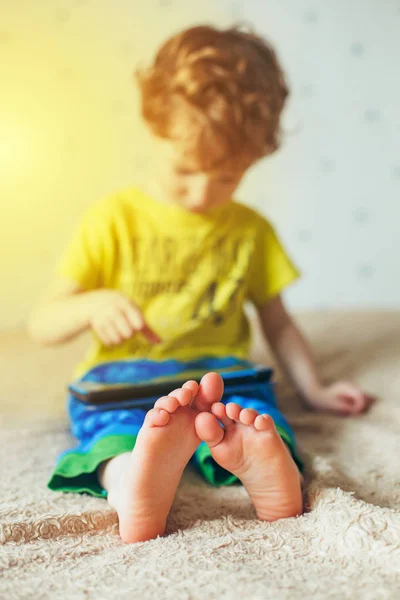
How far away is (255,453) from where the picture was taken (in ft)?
1.86

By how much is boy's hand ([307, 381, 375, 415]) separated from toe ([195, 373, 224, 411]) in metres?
0.44

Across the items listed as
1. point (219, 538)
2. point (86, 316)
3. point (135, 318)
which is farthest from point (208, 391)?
point (86, 316)

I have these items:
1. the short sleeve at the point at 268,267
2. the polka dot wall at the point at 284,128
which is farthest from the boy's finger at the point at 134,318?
the polka dot wall at the point at 284,128

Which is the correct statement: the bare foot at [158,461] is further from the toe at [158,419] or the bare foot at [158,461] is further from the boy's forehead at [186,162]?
the boy's forehead at [186,162]

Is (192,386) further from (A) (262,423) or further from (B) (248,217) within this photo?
(B) (248,217)

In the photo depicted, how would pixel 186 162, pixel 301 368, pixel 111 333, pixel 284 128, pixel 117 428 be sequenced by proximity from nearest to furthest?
pixel 117 428
pixel 111 333
pixel 186 162
pixel 301 368
pixel 284 128

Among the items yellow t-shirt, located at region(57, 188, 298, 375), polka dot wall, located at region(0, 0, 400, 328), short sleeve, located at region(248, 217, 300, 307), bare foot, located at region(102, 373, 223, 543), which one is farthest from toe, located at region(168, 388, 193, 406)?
polka dot wall, located at region(0, 0, 400, 328)

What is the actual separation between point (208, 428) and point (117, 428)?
0.55 feet

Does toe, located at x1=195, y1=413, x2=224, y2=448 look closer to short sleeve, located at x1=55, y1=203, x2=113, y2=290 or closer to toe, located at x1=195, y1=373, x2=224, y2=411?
toe, located at x1=195, y1=373, x2=224, y2=411

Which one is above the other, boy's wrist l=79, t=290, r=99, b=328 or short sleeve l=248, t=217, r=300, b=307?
boy's wrist l=79, t=290, r=99, b=328

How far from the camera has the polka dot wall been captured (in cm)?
165

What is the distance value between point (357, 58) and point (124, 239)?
1070 millimetres

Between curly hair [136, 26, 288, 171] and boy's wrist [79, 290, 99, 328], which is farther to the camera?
curly hair [136, 26, 288, 171]

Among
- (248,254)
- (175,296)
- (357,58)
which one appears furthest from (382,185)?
(175,296)
